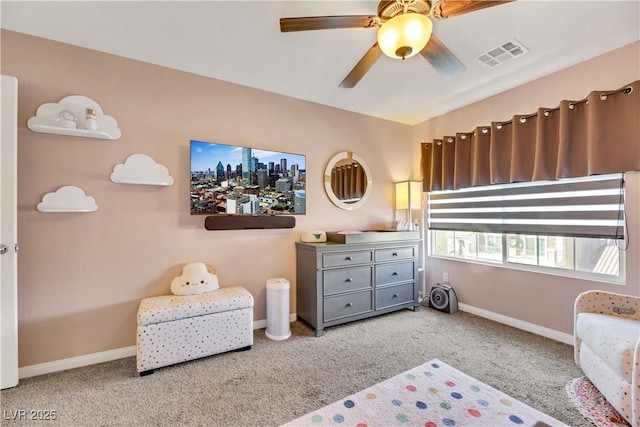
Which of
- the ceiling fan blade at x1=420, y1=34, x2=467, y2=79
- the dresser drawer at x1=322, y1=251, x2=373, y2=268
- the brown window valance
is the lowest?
the dresser drawer at x1=322, y1=251, x2=373, y2=268

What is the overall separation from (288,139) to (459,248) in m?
2.56

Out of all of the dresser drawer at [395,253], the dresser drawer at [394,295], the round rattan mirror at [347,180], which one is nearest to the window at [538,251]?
the dresser drawer at [395,253]

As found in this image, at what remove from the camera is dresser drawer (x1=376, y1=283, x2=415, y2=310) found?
3105 mm

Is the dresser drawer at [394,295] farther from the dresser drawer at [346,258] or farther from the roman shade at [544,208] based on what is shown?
the roman shade at [544,208]

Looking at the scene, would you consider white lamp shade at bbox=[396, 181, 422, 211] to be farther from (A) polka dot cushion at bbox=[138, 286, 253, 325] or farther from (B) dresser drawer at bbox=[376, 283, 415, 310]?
(A) polka dot cushion at bbox=[138, 286, 253, 325]

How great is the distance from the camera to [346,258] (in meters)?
2.87

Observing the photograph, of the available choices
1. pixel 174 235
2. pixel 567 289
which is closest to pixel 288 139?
pixel 174 235

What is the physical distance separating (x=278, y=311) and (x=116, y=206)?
1.67 m

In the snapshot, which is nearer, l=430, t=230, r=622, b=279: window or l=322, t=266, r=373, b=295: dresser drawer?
l=430, t=230, r=622, b=279: window

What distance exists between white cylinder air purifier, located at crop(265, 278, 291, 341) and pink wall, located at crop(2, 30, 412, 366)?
10.8 inches

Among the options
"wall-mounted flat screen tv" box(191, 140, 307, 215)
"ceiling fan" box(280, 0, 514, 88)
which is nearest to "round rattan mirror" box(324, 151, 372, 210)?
"wall-mounted flat screen tv" box(191, 140, 307, 215)

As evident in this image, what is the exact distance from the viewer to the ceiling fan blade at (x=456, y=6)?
140 centimetres

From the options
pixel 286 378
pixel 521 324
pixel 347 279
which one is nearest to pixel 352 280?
pixel 347 279

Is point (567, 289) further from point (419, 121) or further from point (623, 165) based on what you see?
point (419, 121)
